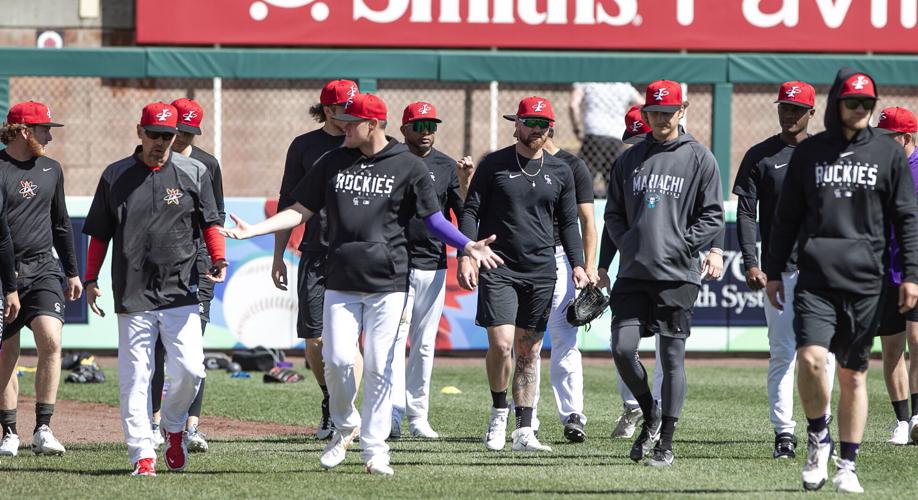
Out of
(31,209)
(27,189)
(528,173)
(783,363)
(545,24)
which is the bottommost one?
(783,363)

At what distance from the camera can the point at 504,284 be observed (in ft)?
29.6

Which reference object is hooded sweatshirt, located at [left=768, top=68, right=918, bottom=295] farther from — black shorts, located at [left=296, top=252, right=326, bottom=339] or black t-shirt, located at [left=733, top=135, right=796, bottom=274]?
black shorts, located at [left=296, top=252, right=326, bottom=339]

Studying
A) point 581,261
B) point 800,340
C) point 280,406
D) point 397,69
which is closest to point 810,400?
point 800,340

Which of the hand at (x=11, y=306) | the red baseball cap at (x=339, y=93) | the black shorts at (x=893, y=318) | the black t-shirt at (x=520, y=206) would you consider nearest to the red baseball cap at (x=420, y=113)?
the red baseball cap at (x=339, y=93)

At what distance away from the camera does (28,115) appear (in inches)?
343

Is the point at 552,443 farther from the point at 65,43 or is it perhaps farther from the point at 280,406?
the point at 65,43

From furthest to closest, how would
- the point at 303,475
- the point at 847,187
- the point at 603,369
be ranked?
1. the point at 603,369
2. the point at 303,475
3. the point at 847,187

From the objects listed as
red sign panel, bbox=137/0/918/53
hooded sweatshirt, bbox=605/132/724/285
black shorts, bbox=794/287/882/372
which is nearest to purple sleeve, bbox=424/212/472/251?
hooded sweatshirt, bbox=605/132/724/285

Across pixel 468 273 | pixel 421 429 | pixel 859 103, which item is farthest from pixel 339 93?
pixel 859 103

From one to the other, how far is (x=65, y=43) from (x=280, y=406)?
11.3 metres

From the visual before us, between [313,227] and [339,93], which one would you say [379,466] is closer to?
[313,227]

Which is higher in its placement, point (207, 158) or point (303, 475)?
point (207, 158)

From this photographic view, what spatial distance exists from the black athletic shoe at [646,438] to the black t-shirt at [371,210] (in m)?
1.68

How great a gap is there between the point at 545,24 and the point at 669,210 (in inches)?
458
